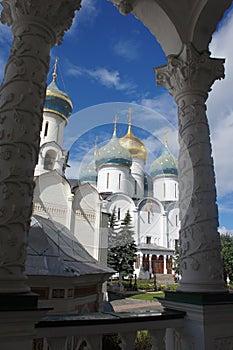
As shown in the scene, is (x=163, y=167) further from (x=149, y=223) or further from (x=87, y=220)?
(x=87, y=220)

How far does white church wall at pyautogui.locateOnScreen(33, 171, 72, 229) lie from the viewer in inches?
598

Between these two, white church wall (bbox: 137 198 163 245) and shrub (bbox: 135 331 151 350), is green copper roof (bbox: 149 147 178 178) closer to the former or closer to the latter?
white church wall (bbox: 137 198 163 245)

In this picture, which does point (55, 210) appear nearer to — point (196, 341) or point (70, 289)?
point (70, 289)

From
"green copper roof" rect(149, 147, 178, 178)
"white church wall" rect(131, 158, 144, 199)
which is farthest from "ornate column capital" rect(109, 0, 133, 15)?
"white church wall" rect(131, 158, 144, 199)

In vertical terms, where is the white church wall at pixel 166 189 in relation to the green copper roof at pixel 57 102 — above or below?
below

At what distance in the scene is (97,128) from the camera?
628 centimetres

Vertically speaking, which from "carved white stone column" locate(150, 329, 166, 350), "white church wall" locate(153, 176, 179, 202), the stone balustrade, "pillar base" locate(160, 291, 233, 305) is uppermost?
"white church wall" locate(153, 176, 179, 202)

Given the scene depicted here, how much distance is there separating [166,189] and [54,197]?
30180 millimetres

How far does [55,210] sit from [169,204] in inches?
1082

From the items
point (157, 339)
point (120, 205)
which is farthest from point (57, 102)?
point (157, 339)

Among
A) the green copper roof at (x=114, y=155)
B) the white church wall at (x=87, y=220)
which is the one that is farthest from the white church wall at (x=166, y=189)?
the white church wall at (x=87, y=220)

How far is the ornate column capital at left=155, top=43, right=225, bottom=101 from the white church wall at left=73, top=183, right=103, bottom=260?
12903 mm

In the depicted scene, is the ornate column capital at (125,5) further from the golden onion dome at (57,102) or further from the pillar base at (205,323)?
the golden onion dome at (57,102)

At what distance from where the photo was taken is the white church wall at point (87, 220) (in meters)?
16.2
